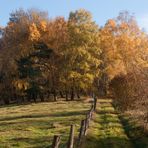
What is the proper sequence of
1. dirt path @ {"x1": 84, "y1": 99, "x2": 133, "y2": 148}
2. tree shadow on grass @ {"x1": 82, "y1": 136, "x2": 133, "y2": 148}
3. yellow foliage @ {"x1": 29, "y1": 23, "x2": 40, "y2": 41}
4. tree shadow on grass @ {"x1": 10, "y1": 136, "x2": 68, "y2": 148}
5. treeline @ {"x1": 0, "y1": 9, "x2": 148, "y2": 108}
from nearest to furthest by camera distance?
tree shadow on grass @ {"x1": 10, "y1": 136, "x2": 68, "y2": 148}, tree shadow on grass @ {"x1": 82, "y1": 136, "x2": 133, "y2": 148}, dirt path @ {"x1": 84, "y1": 99, "x2": 133, "y2": 148}, treeline @ {"x1": 0, "y1": 9, "x2": 148, "y2": 108}, yellow foliage @ {"x1": 29, "y1": 23, "x2": 40, "y2": 41}

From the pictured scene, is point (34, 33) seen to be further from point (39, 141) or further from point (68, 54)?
point (39, 141)

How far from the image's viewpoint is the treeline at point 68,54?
73625 millimetres

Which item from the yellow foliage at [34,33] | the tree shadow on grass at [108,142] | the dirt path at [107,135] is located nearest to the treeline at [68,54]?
the yellow foliage at [34,33]

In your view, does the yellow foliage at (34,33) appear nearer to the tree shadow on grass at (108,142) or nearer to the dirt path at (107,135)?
the dirt path at (107,135)

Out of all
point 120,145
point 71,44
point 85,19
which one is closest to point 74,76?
point 71,44

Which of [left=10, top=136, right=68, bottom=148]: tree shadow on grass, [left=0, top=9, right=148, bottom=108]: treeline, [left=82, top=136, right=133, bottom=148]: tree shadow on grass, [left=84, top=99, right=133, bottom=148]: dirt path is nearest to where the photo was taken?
[left=10, top=136, right=68, bottom=148]: tree shadow on grass

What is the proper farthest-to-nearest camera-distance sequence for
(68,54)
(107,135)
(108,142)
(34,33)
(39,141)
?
(34,33), (68,54), (107,135), (108,142), (39,141)

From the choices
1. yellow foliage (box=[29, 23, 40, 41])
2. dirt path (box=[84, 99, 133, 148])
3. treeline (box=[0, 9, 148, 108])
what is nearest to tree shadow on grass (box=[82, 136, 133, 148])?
dirt path (box=[84, 99, 133, 148])

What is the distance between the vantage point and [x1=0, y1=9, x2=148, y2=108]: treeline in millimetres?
73625

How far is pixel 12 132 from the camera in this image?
98.8 feet

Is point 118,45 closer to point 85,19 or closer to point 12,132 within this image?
→ point 85,19

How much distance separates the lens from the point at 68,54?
73.6 meters

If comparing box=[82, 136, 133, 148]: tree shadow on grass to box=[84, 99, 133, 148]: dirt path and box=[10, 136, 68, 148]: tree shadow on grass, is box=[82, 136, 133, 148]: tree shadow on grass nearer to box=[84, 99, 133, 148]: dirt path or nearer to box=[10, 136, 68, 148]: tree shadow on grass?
box=[84, 99, 133, 148]: dirt path

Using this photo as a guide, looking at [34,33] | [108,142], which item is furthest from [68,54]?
[108,142]
